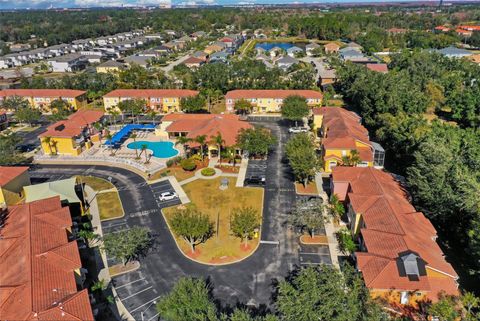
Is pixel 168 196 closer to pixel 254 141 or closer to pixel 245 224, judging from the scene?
pixel 245 224

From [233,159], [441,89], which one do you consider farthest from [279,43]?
[233,159]

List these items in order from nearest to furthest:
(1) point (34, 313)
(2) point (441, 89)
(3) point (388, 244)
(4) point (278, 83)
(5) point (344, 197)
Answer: (1) point (34, 313), (3) point (388, 244), (5) point (344, 197), (2) point (441, 89), (4) point (278, 83)

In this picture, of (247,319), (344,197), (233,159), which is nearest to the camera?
(247,319)

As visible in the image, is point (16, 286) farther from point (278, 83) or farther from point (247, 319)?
point (278, 83)

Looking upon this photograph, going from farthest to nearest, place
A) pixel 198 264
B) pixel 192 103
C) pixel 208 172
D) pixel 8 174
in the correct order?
pixel 192 103
pixel 208 172
pixel 8 174
pixel 198 264

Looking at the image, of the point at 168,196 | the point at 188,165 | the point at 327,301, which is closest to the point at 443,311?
the point at 327,301

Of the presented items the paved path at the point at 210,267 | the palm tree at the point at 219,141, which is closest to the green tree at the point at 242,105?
the palm tree at the point at 219,141

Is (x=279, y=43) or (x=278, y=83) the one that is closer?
(x=278, y=83)

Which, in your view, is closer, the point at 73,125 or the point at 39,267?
the point at 39,267
